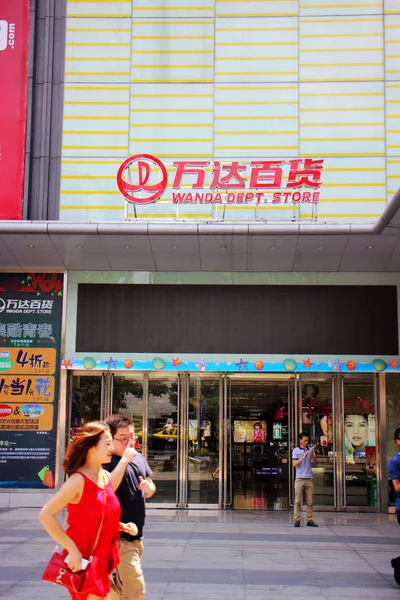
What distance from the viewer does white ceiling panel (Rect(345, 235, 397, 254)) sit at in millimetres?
12492

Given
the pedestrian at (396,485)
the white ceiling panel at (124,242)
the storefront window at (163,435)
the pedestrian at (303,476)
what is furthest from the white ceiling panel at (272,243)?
the pedestrian at (396,485)

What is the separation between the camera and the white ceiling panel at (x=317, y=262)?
44.0ft

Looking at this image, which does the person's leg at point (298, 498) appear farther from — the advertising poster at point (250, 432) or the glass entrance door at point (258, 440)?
the advertising poster at point (250, 432)

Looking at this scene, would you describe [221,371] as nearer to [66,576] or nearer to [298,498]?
[298,498]

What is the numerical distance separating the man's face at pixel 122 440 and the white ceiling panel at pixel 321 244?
26.9ft

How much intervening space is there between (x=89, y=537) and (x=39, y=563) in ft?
16.1

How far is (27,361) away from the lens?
13.9 metres

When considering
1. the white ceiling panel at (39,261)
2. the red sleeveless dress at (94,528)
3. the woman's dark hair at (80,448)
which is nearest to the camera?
the red sleeveless dress at (94,528)

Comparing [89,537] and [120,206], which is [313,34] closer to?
[120,206]

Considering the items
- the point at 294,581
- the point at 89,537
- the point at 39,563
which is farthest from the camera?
the point at 39,563

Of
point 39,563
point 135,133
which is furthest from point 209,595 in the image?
point 135,133

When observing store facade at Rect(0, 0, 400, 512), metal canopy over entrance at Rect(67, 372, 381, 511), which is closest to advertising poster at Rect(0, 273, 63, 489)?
store facade at Rect(0, 0, 400, 512)

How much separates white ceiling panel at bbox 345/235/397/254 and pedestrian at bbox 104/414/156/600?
8435 mm

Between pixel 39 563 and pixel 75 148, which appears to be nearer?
pixel 39 563
